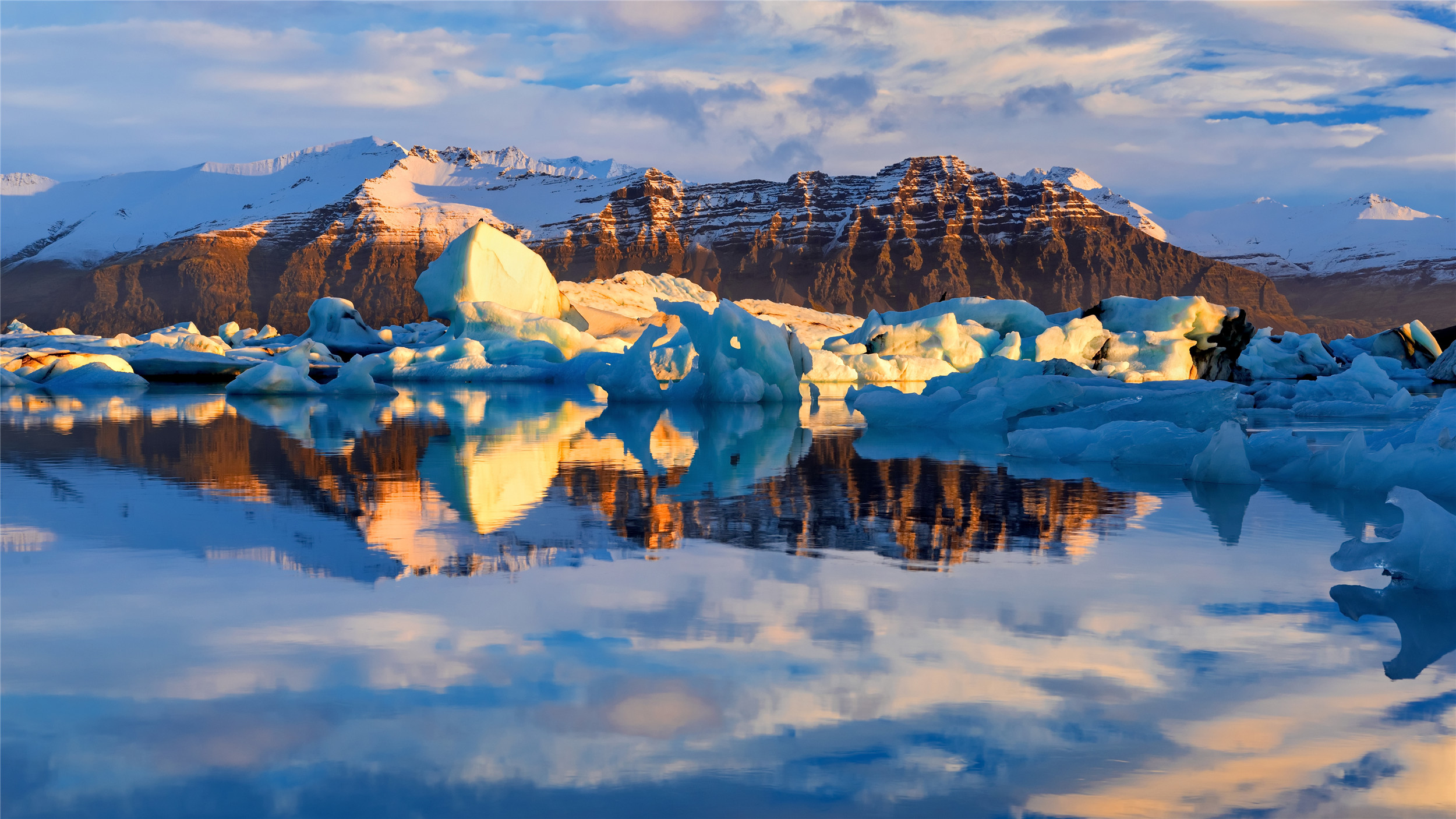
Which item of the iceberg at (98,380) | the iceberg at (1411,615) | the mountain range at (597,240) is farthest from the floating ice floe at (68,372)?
the mountain range at (597,240)

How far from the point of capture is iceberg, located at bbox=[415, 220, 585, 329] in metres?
40.1

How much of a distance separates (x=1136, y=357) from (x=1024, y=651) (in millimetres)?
27176

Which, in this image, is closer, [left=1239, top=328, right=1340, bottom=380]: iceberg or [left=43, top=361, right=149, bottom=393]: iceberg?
[left=43, top=361, right=149, bottom=393]: iceberg

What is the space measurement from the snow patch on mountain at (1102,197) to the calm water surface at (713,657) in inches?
6818

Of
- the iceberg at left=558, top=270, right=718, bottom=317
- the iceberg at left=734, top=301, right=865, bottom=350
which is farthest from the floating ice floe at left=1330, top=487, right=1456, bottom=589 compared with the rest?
the iceberg at left=734, top=301, right=865, bottom=350

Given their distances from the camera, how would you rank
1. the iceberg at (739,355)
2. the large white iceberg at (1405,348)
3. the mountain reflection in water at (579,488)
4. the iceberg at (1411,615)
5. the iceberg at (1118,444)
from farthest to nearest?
1. the large white iceberg at (1405,348)
2. the iceberg at (739,355)
3. the iceberg at (1118,444)
4. the mountain reflection in water at (579,488)
5. the iceberg at (1411,615)

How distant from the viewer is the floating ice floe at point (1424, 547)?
467 cm

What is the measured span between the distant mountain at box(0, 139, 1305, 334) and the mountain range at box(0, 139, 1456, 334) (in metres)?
0.31

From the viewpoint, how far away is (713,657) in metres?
Answer: 3.71

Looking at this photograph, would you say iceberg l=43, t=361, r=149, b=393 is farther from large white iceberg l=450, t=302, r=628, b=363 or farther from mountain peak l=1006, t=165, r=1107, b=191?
mountain peak l=1006, t=165, r=1107, b=191

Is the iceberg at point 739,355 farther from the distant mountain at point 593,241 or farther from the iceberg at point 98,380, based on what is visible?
the distant mountain at point 593,241

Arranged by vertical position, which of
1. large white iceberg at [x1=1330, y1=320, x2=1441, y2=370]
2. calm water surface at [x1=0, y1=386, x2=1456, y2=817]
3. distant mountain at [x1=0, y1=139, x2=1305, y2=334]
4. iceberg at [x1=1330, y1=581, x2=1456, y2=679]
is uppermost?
distant mountain at [x1=0, y1=139, x2=1305, y2=334]

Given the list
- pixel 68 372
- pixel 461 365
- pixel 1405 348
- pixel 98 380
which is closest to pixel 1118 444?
pixel 461 365

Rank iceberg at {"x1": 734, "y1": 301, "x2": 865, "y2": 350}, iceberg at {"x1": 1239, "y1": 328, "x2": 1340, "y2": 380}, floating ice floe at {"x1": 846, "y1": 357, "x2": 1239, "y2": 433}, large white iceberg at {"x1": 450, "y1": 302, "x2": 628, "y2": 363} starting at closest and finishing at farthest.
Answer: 1. floating ice floe at {"x1": 846, "y1": 357, "x2": 1239, "y2": 433}
2. iceberg at {"x1": 1239, "y1": 328, "x2": 1340, "y2": 380}
3. large white iceberg at {"x1": 450, "y1": 302, "x2": 628, "y2": 363}
4. iceberg at {"x1": 734, "y1": 301, "x2": 865, "y2": 350}
